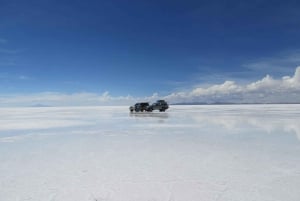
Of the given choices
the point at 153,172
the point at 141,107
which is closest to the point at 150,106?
the point at 141,107

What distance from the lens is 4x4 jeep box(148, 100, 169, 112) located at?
130ft

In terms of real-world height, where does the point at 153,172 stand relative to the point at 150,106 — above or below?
below

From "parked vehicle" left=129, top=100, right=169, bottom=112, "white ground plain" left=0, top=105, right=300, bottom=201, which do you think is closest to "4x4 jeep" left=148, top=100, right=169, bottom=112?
"parked vehicle" left=129, top=100, right=169, bottom=112

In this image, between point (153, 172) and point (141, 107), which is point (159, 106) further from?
point (153, 172)

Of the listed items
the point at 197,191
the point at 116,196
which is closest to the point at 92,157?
the point at 116,196

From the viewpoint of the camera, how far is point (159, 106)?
3981 centimetres

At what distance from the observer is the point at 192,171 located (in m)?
6.19

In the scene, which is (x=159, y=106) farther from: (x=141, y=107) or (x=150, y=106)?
(x=141, y=107)

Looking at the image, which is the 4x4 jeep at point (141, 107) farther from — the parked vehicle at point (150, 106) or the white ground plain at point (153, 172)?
the white ground plain at point (153, 172)

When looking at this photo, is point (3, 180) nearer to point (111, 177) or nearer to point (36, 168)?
point (36, 168)

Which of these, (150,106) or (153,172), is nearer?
(153,172)

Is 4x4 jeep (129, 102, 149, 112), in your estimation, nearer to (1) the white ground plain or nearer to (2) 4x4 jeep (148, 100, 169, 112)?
(2) 4x4 jeep (148, 100, 169, 112)

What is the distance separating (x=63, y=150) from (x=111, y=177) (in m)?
4.04

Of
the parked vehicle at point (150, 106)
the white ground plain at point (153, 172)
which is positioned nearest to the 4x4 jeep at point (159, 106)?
the parked vehicle at point (150, 106)
